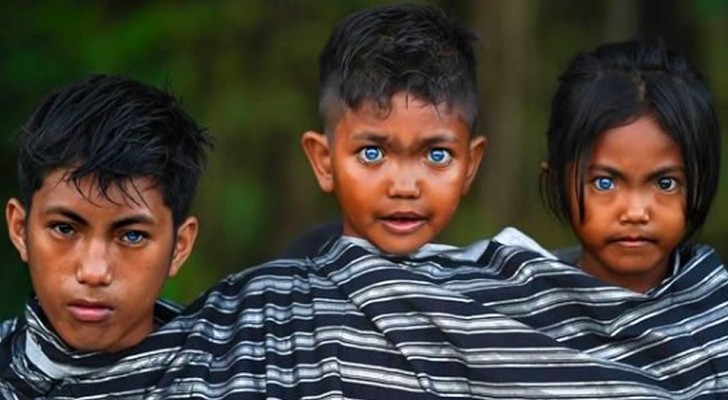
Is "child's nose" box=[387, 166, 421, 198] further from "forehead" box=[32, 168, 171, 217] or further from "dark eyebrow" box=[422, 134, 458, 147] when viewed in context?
"forehead" box=[32, 168, 171, 217]

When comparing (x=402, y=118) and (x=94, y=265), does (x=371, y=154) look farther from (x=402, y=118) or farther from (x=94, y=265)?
(x=94, y=265)

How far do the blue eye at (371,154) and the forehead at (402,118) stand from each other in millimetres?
29

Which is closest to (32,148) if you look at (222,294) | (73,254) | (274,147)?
(73,254)

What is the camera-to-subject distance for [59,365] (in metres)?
3.21

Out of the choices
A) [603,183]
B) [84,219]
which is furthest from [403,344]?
[84,219]

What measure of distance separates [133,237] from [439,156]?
21.1 inches

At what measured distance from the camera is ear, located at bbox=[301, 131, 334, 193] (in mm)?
3438

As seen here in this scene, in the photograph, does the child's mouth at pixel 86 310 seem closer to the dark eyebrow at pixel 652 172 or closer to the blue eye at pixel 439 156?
the blue eye at pixel 439 156

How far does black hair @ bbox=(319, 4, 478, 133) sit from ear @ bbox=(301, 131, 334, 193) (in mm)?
30

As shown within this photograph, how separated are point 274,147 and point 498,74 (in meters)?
0.75

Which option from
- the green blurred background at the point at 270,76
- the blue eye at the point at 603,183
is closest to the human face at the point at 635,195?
the blue eye at the point at 603,183

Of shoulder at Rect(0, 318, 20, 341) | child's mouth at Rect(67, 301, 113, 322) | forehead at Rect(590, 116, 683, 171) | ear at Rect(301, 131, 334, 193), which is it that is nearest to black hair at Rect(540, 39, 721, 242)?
forehead at Rect(590, 116, 683, 171)

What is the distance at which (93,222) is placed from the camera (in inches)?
124

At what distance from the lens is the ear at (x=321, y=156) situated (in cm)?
344
